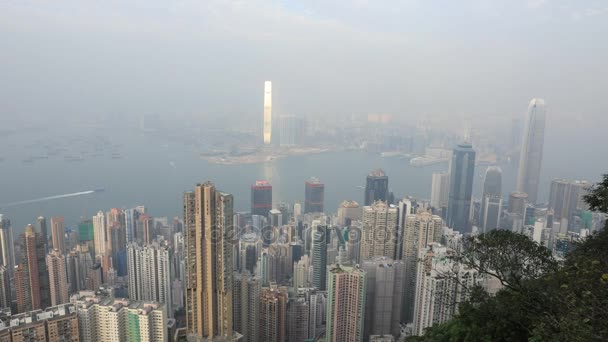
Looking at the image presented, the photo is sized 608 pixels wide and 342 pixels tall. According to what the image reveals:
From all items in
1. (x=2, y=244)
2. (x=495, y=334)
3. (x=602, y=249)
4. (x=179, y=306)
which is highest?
(x=602, y=249)

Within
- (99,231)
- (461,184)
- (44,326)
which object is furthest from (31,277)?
(461,184)

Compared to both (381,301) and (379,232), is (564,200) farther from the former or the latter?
(381,301)

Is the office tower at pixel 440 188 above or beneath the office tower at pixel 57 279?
above

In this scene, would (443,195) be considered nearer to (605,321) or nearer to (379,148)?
(379,148)

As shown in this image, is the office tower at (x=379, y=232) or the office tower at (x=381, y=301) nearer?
the office tower at (x=381, y=301)

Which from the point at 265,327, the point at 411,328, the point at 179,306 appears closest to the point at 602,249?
the point at 411,328

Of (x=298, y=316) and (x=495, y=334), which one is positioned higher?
(x=495, y=334)

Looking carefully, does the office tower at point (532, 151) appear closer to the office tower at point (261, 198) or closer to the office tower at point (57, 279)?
the office tower at point (261, 198)

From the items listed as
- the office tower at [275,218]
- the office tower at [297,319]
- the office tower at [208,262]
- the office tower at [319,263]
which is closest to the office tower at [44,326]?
the office tower at [208,262]

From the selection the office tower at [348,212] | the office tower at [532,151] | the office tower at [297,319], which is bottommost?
the office tower at [297,319]
